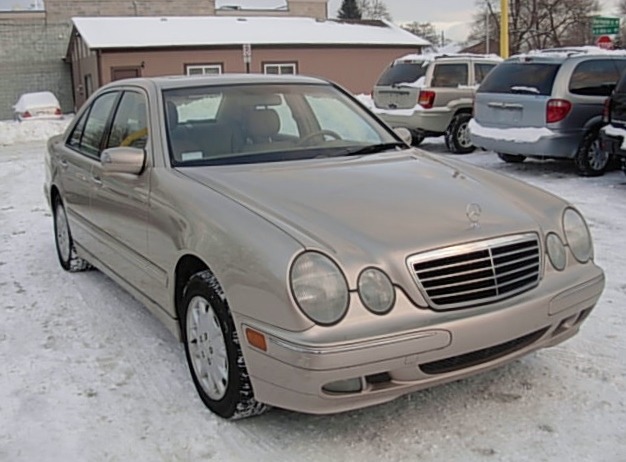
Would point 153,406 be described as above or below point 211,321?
below

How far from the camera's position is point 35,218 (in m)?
8.35

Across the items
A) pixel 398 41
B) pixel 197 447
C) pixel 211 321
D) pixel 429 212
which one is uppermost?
pixel 398 41

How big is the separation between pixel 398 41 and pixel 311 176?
90.9 feet

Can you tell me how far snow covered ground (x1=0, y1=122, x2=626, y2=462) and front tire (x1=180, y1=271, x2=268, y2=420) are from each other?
0.10 metres

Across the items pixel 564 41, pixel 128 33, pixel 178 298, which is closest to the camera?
pixel 178 298

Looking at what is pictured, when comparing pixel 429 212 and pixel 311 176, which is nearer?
pixel 429 212

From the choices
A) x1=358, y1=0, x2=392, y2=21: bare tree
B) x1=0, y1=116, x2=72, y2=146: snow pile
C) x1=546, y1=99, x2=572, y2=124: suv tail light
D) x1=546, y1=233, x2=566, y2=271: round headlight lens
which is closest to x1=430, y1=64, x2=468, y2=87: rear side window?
x1=546, y1=99, x2=572, y2=124: suv tail light

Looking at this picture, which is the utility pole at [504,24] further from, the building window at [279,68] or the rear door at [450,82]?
the building window at [279,68]

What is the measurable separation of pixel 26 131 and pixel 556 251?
2023 cm

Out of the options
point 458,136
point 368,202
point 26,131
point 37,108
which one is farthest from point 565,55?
point 37,108

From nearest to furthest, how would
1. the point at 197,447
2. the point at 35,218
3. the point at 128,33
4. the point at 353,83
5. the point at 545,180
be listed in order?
the point at 197,447 < the point at 35,218 < the point at 545,180 < the point at 128,33 < the point at 353,83

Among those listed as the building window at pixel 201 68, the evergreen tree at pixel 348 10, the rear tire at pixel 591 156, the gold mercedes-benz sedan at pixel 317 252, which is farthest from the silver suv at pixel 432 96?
the evergreen tree at pixel 348 10

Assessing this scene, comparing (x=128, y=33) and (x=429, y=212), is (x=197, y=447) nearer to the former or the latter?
(x=429, y=212)

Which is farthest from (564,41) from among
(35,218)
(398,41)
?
(35,218)
